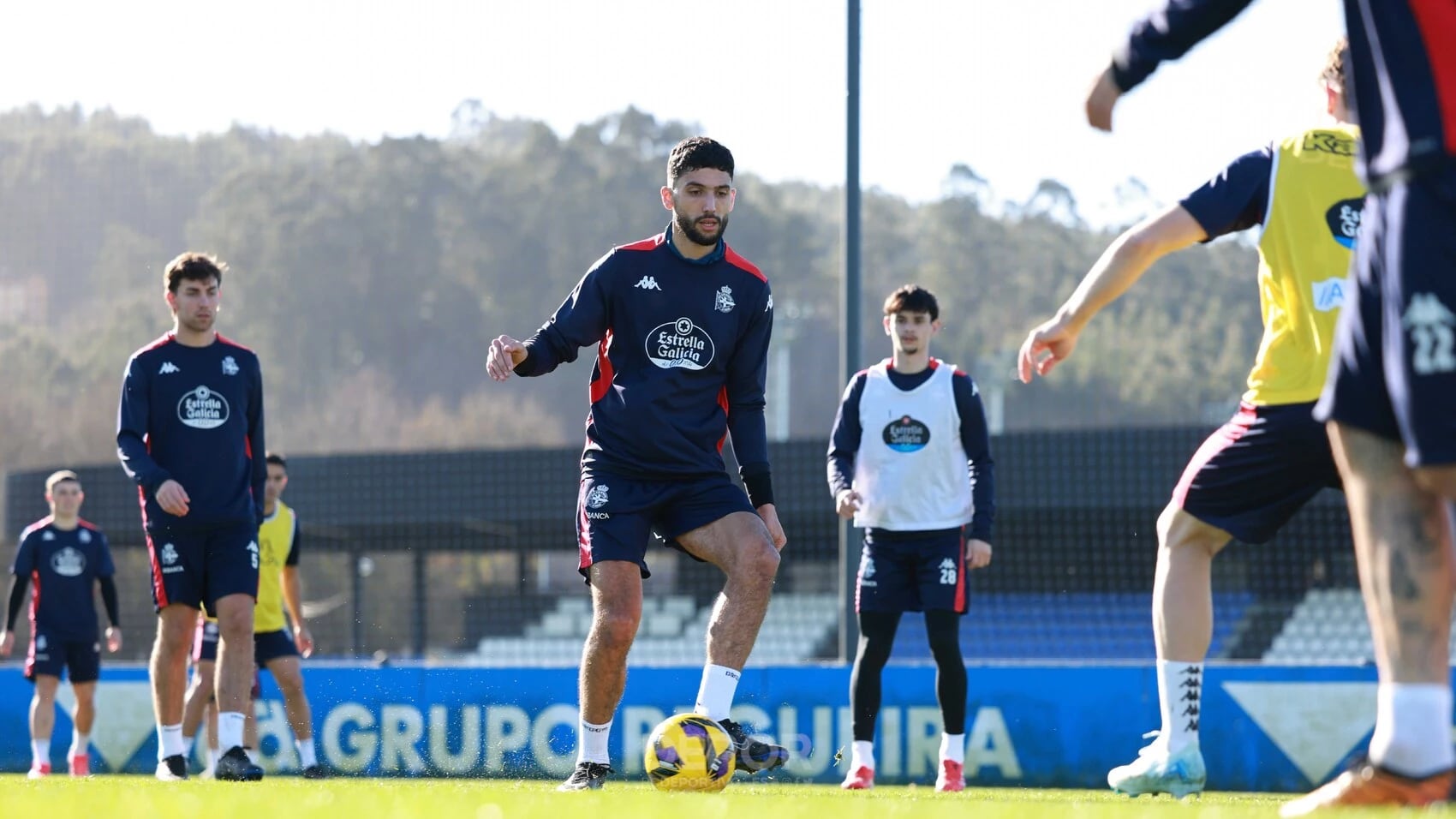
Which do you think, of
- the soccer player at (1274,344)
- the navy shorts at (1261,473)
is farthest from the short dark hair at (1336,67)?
the navy shorts at (1261,473)

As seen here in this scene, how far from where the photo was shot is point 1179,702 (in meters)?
5.66

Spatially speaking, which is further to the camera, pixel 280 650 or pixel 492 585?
pixel 492 585

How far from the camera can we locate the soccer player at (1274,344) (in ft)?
17.9

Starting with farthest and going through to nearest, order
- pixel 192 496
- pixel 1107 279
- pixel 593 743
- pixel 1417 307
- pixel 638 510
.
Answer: pixel 192 496 → pixel 638 510 → pixel 593 743 → pixel 1107 279 → pixel 1417 307

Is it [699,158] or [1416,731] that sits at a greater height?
[699,158]

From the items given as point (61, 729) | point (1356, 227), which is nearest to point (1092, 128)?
point (1356, 227)

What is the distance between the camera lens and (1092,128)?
14.0 feet

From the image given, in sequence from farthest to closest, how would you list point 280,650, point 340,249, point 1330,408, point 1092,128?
point 340,249 < point 280,650 < point 1092,128 < point 1330,408

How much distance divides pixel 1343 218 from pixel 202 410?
5.45m

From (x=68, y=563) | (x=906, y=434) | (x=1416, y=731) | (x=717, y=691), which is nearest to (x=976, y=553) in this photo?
(x=906, y=434)

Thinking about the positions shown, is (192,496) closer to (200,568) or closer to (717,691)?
(200,568)

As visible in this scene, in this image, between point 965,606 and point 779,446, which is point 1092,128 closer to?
point 965,606

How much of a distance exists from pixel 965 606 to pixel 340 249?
76.2 m

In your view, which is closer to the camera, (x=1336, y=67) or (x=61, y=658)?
(x=1336, y=67)
